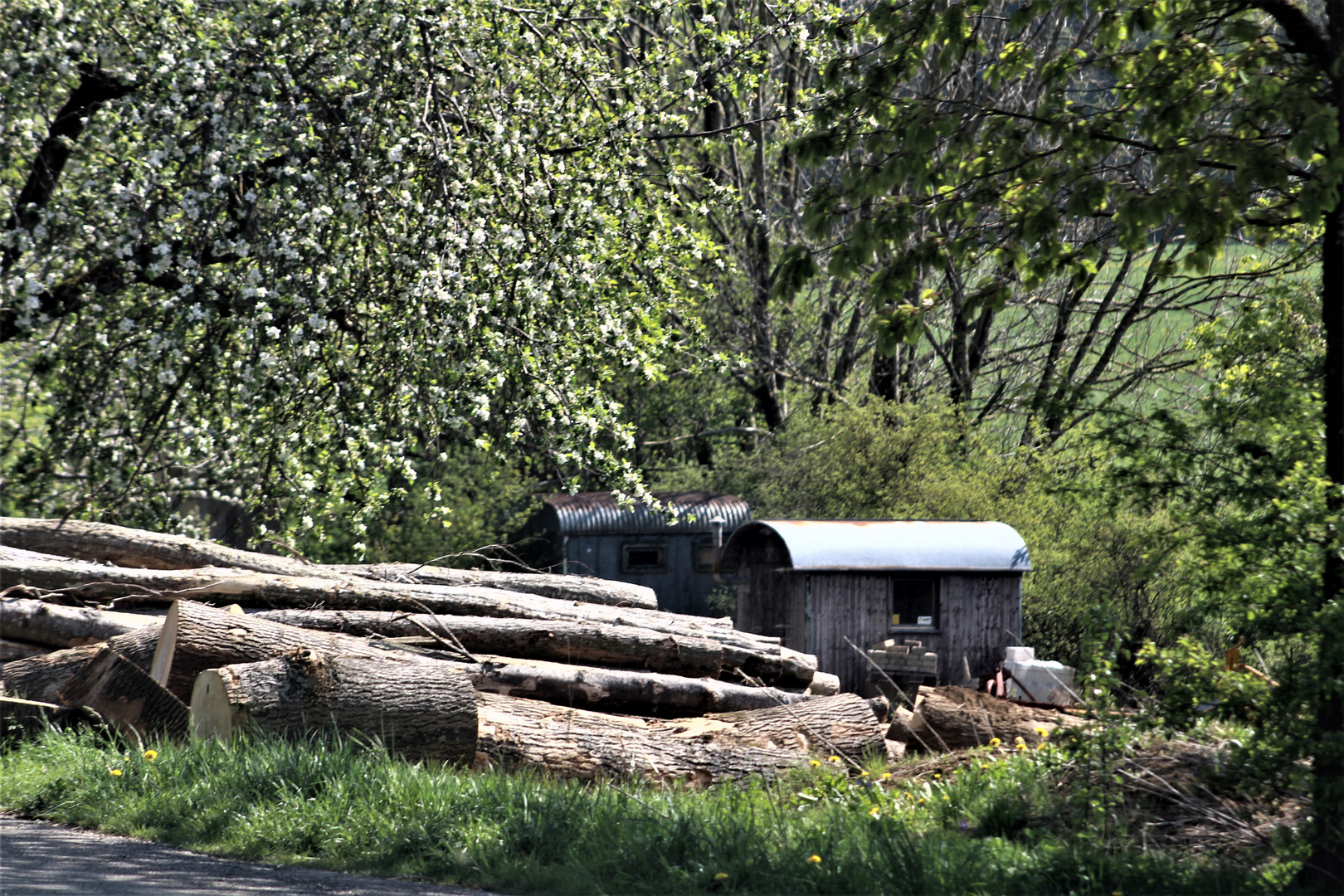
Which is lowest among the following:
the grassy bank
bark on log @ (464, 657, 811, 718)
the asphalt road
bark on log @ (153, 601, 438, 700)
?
the asphalt road

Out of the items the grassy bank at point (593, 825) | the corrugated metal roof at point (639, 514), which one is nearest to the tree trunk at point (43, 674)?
the grassy bank at point (593, 825)

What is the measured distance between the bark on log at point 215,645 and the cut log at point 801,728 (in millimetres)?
2514

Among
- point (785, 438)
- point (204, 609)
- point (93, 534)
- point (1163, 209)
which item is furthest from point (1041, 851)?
point (785, 438)

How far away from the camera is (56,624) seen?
31.0 feet

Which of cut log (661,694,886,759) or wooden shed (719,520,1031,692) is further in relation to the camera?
wooden shed (719,520,1031,692)

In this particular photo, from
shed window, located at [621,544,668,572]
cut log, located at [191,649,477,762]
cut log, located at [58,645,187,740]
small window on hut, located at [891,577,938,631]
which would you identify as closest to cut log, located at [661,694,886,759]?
cut log, located at [191,649,477,762]

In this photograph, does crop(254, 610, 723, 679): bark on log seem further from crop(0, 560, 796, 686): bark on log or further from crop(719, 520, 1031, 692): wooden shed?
crop(719, 520, 1031, 692): wooden shed

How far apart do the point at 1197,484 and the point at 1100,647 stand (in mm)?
1072

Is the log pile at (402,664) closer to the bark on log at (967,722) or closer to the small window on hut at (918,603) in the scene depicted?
the bark on log at (967,722)

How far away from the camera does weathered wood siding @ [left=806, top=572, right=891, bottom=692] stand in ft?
55.9

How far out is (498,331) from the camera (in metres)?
10.7

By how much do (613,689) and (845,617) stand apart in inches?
→ 306

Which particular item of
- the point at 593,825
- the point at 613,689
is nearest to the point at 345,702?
the point at 593,825

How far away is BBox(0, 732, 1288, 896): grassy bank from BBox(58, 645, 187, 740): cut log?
0.97 feet
